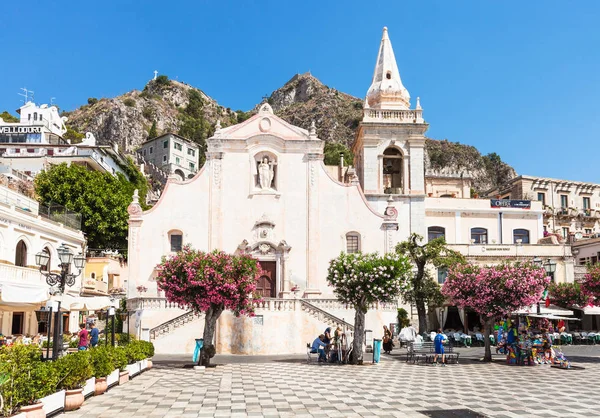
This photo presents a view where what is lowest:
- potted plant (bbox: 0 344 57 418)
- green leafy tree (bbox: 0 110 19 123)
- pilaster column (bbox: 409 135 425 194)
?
potted plant (bbox: 0 344 57 418)

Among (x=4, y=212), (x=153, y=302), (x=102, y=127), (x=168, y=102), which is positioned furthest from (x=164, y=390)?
(x=168, y=102)

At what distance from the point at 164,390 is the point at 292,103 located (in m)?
130

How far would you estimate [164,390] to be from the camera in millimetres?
17125

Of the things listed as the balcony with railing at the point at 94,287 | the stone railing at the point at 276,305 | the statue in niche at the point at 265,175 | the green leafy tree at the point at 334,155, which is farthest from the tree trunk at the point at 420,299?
the green leafy tree at the point at 334,155

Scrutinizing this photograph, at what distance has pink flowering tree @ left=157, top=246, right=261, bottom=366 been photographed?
2305cm

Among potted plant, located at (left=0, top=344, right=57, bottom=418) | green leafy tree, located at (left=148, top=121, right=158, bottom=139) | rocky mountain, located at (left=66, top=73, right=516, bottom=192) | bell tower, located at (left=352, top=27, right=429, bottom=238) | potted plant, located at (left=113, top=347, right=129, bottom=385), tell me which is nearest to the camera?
potted plant, located at (left=0, top=344, right=57, bottom=418)

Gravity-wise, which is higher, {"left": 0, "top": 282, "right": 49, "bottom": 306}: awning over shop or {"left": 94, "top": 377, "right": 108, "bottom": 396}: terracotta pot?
{"left": 0, "top": 282, "right": 49, "bottom": 306}: awning over shop

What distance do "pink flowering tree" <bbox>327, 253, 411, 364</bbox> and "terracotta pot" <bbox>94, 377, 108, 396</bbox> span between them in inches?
431

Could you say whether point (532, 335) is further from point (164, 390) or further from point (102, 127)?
point (102, 127)

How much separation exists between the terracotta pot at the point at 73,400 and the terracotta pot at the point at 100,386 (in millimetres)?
2076

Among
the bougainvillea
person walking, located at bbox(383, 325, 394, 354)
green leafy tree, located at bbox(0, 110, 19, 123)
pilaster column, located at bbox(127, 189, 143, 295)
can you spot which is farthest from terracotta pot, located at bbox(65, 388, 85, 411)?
→ green leafy tree, located at bbox(0, 110, 19, 123)

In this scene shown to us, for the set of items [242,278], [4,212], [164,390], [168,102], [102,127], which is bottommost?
[164,390]

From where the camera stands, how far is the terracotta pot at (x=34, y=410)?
36.4 feet

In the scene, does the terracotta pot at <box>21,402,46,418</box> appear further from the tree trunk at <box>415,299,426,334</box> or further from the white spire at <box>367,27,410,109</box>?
the white spire at <box>367,27,410,109</box>
